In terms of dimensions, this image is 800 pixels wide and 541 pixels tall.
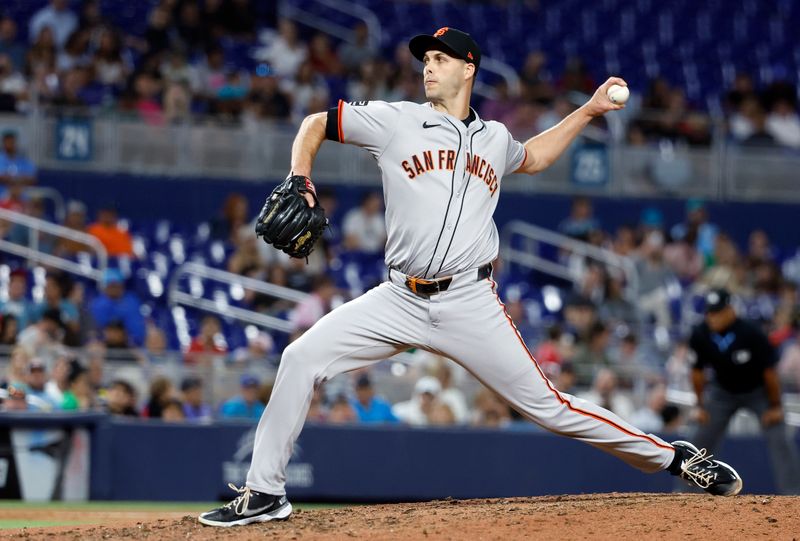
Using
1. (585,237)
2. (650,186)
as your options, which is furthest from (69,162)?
(650,186)

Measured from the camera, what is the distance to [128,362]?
1041 cm

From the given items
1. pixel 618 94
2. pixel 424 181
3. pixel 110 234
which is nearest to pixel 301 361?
pixel 424 181

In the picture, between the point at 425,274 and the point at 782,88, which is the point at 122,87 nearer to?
the point at 782,88

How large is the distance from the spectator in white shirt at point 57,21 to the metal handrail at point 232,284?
12.5 ft

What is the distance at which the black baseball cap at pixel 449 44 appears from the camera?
574 centimetres

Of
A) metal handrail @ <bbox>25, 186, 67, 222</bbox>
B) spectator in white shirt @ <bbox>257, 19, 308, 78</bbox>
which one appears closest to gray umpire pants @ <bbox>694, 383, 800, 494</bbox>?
metal handrail @ <bbox>25, 186, 67, 222</bbox>

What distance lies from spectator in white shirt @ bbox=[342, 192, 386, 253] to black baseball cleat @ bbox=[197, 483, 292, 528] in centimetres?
839

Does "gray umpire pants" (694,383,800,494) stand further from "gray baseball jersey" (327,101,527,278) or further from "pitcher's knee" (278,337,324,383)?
"pitcher's knee" (278,337,324,383)

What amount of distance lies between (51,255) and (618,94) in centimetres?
776

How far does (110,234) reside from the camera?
43.2 ft

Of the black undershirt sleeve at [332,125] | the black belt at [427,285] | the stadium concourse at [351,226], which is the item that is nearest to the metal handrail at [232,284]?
the stadium concourse at [351,226]

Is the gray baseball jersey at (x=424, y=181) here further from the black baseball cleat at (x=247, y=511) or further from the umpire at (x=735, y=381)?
the umpire at (x=735, y=381)

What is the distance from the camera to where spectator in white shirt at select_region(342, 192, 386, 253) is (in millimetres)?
14102

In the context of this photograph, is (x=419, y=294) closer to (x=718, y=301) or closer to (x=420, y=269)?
(x=420, y=269)
